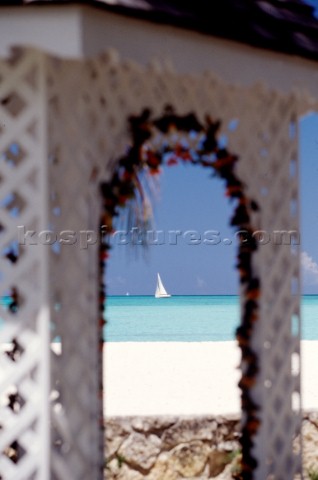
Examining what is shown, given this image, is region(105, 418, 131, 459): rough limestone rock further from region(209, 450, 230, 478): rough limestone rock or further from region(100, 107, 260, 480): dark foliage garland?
region(100, 107, 260, 480): dark foliage garland

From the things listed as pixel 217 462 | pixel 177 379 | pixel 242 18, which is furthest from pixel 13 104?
pixel 177 379

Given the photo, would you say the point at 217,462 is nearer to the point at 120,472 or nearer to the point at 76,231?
the point at 120,472

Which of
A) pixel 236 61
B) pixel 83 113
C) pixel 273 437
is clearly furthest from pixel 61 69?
pixel 273 437

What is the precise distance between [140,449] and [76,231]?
235cm

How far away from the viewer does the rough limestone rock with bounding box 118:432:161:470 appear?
6.13 m

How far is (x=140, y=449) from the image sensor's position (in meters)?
6.13

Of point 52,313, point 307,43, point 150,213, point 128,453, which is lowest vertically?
point 128,453

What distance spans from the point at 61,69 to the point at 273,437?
9.49ft

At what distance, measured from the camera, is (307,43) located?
16.1 feet

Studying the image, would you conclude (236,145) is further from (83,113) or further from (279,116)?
(83,113)

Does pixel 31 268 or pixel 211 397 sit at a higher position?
pixel 31 268

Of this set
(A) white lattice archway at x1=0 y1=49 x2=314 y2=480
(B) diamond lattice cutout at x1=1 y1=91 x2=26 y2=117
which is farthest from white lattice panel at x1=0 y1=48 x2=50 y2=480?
(B) diamond lattice cutout at x1=1 y1=91 x2=26 y2=117

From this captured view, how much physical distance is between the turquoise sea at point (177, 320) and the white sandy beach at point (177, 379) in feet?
33.1

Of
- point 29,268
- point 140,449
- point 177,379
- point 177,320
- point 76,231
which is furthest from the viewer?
point 177,320
